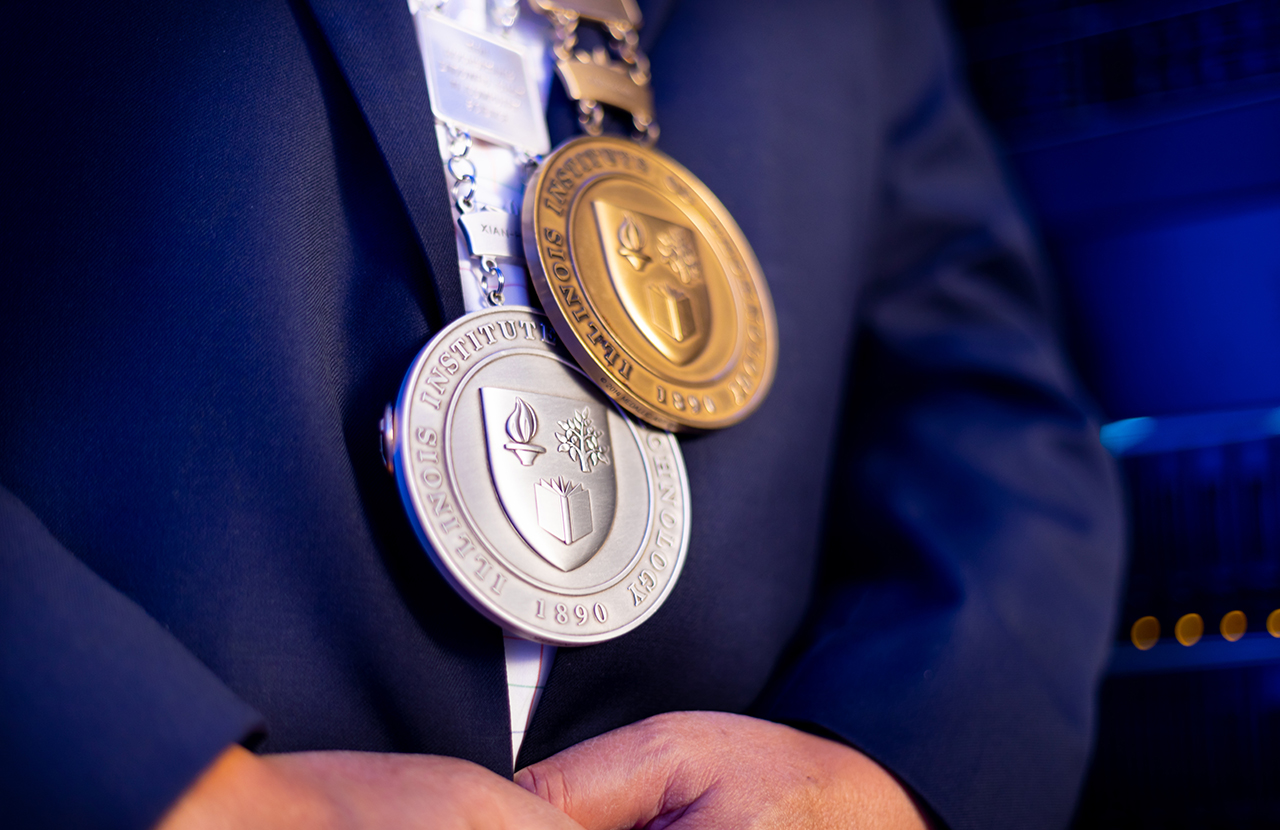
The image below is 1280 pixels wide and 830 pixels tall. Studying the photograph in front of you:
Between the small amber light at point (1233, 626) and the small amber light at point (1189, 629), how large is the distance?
3cm

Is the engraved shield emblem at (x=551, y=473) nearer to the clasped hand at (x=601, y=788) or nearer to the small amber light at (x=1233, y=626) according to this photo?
the clasped hand at (x=601, y=788)

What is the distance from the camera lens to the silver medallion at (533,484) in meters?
0.51

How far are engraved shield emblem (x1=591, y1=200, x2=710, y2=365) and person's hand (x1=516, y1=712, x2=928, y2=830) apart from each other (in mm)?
303

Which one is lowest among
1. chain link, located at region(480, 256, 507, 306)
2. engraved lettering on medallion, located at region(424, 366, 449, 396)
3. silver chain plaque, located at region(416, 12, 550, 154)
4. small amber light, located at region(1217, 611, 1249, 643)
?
small amber light, located at region(1217, 611, 1249, 643)

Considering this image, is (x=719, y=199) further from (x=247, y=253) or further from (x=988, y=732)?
(x=988, y=732)

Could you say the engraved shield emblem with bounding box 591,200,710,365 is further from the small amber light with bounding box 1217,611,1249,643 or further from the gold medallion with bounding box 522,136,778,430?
the small amber light with bounding box 1217,611,1249,643

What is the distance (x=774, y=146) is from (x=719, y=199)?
3.7 inches

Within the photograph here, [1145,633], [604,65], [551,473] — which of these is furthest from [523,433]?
[1145,633]

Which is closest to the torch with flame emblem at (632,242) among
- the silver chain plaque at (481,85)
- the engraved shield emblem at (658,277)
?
the engraved shield emblem at (658,277)

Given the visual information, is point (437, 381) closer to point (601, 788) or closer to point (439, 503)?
point (439, 503)

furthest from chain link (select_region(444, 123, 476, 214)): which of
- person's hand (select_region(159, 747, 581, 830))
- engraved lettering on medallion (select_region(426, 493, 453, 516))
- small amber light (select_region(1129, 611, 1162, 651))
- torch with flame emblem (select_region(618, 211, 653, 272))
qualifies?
small amber light (select_region(1129, 611, 1162, 651))

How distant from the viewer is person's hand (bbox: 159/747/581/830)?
0.39 metres

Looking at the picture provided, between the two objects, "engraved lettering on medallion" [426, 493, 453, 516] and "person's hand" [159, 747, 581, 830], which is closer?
"person's hand" [159, 747, 581, 830]

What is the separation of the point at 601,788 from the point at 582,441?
0.25 metres
